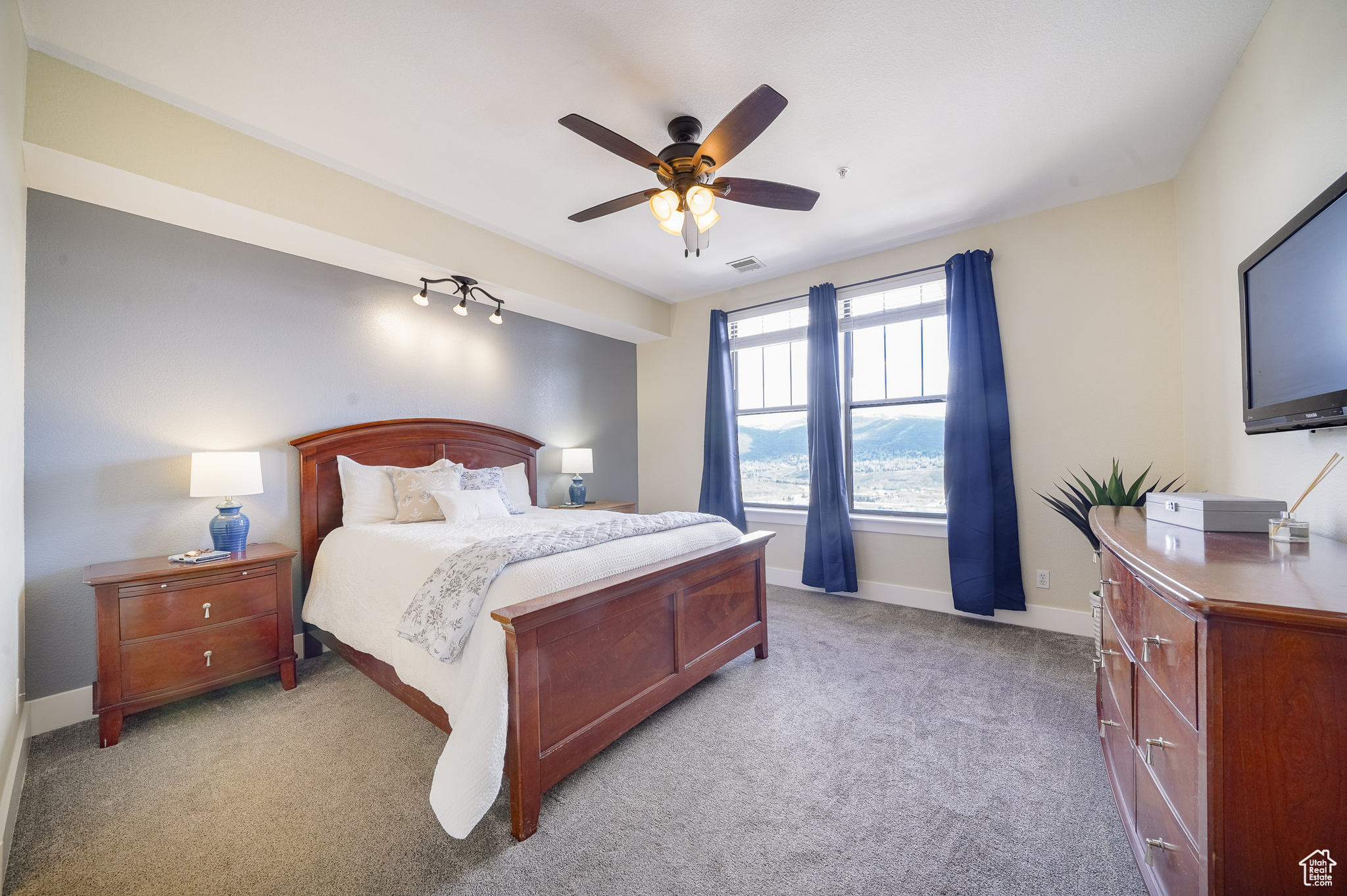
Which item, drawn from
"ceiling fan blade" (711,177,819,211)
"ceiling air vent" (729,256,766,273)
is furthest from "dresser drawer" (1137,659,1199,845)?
"ceiling air vent" (729,256,766,273)

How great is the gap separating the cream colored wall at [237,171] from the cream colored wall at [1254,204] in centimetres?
378

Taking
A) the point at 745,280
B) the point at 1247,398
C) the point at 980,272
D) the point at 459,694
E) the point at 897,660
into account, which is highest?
the point at 745,280

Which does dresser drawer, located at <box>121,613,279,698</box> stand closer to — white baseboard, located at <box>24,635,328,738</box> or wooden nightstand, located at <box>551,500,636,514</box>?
white baseboard, located at <box>24,635,328,738</box>

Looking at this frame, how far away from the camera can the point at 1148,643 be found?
47.0 inches

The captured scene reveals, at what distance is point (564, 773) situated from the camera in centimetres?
176

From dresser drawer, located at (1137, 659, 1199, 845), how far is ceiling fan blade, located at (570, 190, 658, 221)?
232 cm

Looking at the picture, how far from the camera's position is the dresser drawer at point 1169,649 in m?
0.95

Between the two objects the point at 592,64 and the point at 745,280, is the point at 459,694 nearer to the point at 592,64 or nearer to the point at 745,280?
the point at 592,64

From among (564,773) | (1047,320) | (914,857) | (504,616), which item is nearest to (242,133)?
(504,616)

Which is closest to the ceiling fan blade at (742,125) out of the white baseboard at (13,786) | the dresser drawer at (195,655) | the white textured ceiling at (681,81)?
the white textured ceiling at (681,81)

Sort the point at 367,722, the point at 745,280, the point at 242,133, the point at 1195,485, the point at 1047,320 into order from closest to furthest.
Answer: the point at 367,722
the point at 242,133
the point at 1195,485
the point at 1047,320
the point at 745,280

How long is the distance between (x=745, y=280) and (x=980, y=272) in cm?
184

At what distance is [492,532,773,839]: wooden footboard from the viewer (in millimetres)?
1615

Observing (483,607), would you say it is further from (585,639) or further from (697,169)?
(697,169)
